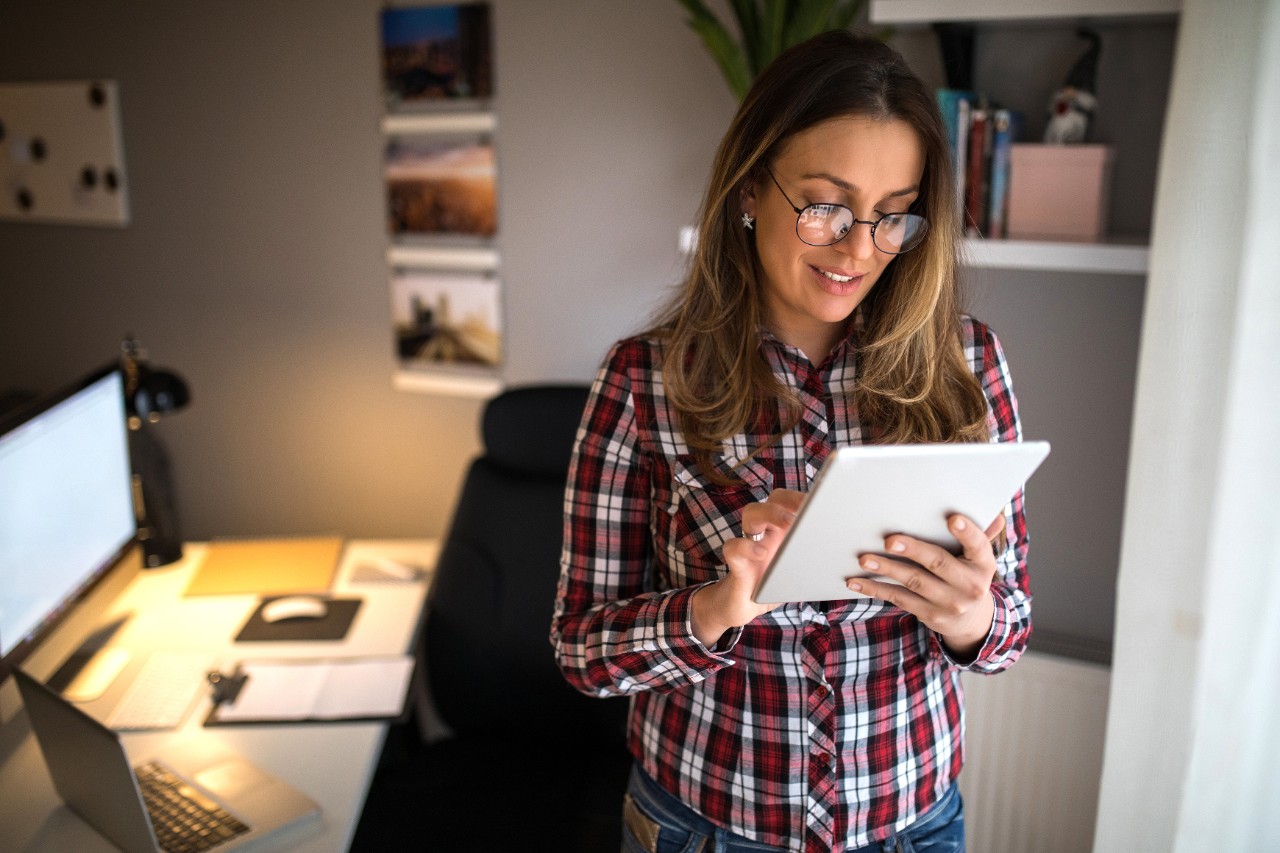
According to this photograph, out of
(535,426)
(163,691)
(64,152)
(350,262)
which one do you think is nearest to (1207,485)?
(535,426)

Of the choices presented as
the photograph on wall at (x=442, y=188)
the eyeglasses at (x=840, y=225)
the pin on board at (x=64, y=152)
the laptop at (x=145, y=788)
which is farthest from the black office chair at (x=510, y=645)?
the pin on board at (x=64, y=152)

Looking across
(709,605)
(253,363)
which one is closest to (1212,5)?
(709,605)

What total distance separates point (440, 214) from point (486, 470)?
70 centimetres

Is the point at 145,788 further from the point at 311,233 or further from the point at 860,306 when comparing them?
the point at 311,233

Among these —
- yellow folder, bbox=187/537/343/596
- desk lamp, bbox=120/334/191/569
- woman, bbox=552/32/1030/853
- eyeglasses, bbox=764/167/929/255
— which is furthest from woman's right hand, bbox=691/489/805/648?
desk lamp, bbox=120/334/191/569

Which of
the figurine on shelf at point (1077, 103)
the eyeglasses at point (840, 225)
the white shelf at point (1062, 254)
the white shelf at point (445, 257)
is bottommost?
the white shelf at point (445, 257)

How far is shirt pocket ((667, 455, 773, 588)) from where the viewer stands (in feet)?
3.60

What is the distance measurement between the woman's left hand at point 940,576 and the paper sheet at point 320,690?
3.19ft

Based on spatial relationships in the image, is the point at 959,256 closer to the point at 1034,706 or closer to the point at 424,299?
the point at 1034,706

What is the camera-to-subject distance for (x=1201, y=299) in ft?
4.58

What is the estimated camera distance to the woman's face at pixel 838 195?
1027mm

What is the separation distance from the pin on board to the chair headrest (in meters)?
1.42

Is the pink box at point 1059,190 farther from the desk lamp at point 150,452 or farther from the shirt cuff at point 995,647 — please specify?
the desk lamp at point 150,452

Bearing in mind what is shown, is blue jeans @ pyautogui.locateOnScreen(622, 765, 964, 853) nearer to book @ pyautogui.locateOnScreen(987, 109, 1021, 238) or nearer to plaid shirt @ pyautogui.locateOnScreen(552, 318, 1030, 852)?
plaid shirt @ pyautogui.locateOnScreen(552, 318, 1030, 852)
